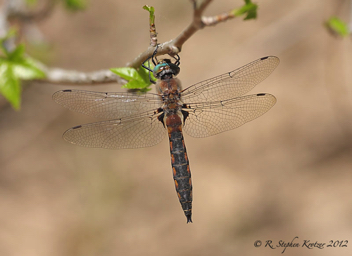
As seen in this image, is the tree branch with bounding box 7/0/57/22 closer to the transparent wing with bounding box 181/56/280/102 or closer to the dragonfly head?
the dragonfly head

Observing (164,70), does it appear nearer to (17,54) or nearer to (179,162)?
(179,162)

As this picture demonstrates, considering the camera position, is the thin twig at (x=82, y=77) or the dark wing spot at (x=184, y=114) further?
the dark wing spot at (x=184, y=114)

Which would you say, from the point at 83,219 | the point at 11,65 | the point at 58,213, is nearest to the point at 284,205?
the point at 83,219

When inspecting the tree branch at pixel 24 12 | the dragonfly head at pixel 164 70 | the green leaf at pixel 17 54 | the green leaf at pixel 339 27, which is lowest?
the dragonfly head at pixel 164 70

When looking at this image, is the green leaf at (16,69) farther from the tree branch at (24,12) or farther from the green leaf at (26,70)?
the tree branch at (24,12)

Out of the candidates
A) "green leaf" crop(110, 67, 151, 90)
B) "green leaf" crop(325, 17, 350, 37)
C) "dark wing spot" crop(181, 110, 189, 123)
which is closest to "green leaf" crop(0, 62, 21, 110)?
"green leaf" crop(110, 67, 151, 90)

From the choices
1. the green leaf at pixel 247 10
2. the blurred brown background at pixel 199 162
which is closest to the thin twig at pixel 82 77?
the green leaf at pixel 247 10

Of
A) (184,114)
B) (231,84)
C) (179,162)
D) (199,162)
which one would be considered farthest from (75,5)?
(199,162)
